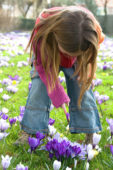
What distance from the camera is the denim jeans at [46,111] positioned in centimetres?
223

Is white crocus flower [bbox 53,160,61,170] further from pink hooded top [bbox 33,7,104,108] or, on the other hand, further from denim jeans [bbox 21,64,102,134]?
denim jeans [bbox 21,64,102,134]

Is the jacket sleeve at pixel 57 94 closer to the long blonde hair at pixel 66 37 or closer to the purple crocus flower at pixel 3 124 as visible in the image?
the long blonde hair at pixel 66 37

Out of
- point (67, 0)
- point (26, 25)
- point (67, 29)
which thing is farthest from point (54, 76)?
point (67, 0)

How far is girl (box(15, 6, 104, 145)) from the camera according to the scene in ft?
5.95

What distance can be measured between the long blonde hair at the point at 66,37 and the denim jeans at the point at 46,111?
23 cm

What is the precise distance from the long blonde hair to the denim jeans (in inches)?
9.2

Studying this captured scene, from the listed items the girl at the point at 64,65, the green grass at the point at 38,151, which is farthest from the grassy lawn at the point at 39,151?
the girl at the point at 64,65

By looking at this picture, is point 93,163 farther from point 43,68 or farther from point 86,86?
point 43,68

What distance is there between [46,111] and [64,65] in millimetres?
432

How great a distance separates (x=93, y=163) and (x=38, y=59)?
93 cm

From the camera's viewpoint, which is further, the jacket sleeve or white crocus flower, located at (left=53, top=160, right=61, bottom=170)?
the jacket sleeve

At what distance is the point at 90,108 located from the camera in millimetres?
Answer: 2264

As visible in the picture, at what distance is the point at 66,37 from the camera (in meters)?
1.80

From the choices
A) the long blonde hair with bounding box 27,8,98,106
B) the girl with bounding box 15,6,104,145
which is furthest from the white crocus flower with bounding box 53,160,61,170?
the long blonde hair with bounding box 27,8,98,106
